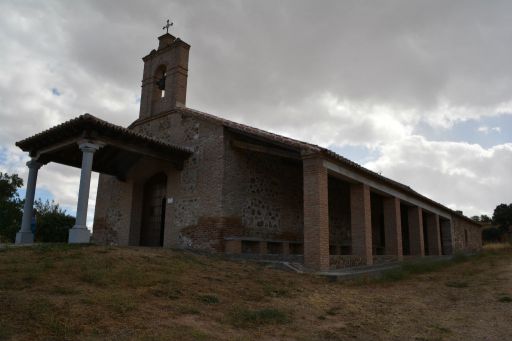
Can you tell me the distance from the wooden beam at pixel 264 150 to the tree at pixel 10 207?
20.3m

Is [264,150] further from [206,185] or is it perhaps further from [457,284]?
[457,284]

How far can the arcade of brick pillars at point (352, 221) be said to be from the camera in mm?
9805

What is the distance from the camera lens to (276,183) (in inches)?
546

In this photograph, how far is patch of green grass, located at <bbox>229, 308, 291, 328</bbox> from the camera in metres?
5.24

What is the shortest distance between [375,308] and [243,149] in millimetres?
7383

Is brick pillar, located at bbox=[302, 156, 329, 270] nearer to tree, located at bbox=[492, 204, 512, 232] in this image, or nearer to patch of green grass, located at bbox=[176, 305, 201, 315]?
patch of green grass, located at bbox=[176, 305, 201, 315]

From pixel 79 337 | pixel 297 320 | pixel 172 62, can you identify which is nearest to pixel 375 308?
pixel 297 320

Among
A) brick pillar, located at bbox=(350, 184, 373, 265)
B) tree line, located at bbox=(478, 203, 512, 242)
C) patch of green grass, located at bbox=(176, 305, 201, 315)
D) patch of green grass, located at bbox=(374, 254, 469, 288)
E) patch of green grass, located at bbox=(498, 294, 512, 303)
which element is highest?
tree line, located at bbox=(478, 203, 512, 242)

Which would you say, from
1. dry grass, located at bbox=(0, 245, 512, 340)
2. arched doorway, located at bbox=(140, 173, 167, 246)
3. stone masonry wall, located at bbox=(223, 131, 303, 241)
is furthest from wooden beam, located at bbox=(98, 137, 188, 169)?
dry grass, located at bbox=(0, 245, 512, 340)

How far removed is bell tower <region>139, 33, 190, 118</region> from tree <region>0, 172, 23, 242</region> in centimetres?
1684

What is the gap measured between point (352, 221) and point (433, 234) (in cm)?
973

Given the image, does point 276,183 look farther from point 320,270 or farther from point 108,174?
point 108,174

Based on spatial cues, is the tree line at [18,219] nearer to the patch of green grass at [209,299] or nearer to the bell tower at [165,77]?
the bell tower at [165,77]

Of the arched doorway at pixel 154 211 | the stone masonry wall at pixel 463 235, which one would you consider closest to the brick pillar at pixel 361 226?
the arched doorway at pixel 154 211
